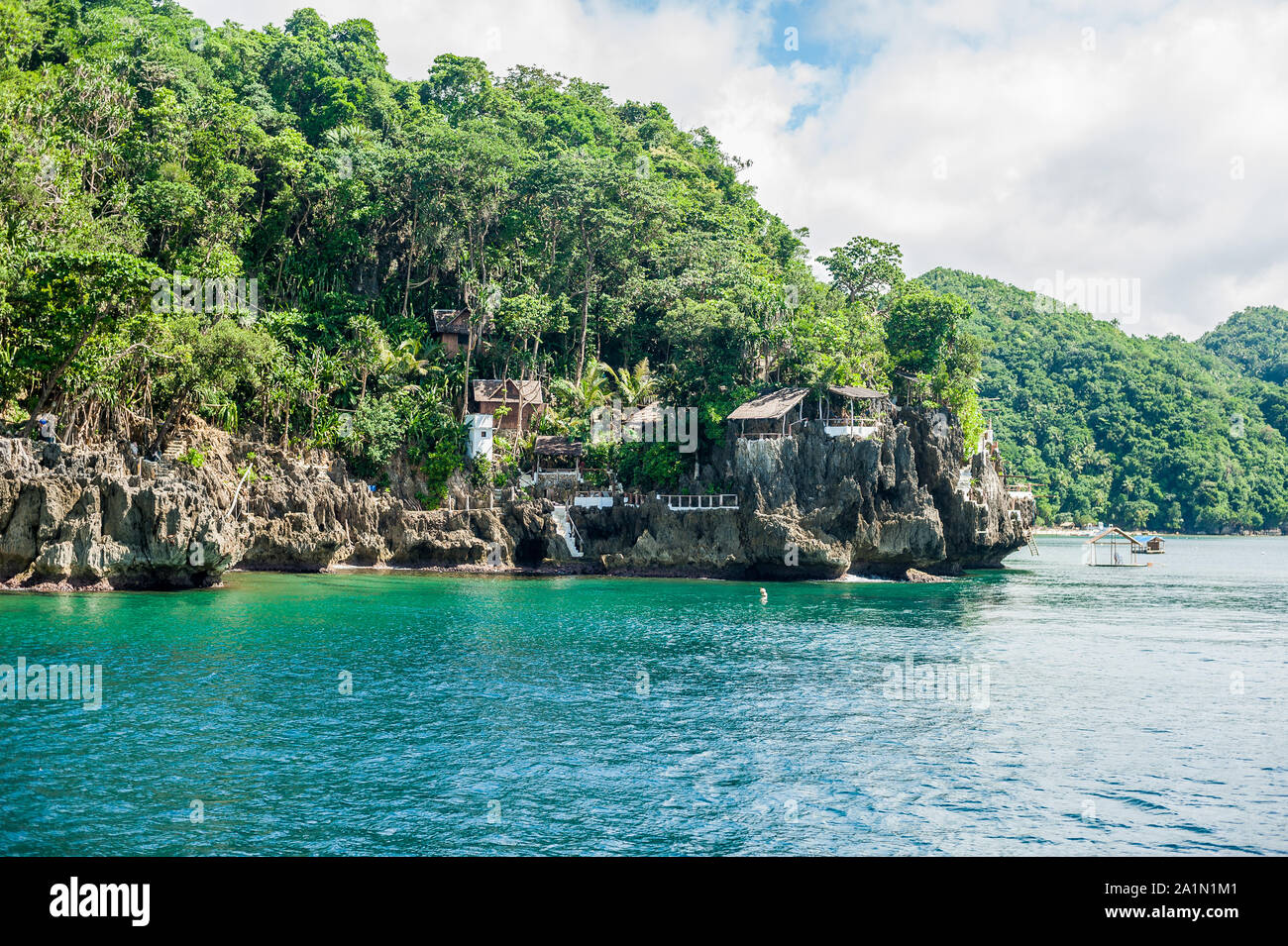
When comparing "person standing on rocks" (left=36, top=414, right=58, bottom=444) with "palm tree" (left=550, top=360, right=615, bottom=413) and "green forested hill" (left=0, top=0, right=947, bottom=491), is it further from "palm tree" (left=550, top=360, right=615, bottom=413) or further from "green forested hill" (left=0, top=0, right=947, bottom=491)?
"palm tree" (left=550, top=360, right=615, bottom=413)

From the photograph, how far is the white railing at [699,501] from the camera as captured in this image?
55.7 meters

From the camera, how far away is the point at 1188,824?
16578 millimetres

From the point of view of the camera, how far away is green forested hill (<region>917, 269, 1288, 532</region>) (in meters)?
124

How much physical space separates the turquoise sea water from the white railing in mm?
15391

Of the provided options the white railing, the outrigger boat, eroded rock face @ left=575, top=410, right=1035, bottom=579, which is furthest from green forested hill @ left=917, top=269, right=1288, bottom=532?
the white railing

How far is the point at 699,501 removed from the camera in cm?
5612

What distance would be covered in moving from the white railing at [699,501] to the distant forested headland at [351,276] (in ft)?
4.74

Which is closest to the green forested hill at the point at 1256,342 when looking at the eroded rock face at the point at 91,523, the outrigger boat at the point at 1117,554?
the outrigger boat at the point at 1117,554

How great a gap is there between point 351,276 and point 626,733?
50405 millimetres

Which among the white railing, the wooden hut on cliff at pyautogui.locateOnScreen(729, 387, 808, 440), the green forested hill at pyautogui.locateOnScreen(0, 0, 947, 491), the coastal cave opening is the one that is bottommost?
the coastal cave opening

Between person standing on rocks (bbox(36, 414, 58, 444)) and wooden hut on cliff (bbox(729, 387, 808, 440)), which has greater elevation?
wooden hut on cliff (bbox(729, 387, 808, 440))

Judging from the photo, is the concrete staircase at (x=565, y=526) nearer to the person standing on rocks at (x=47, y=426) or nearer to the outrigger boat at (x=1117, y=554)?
the person standing on rocks at (x=47, y=426)
